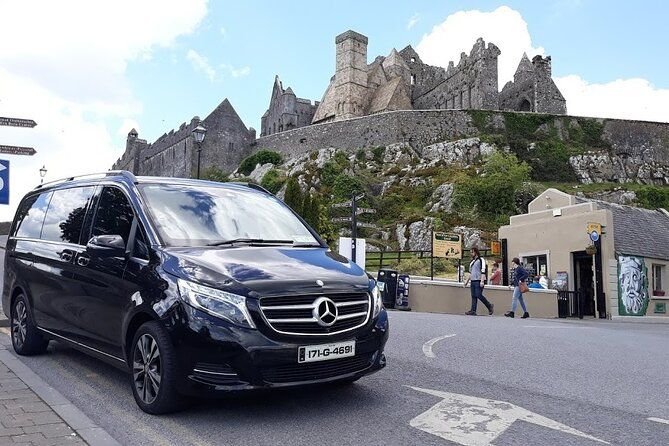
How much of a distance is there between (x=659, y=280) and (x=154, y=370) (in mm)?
24806

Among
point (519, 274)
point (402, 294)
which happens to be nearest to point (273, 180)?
point (402, 294)

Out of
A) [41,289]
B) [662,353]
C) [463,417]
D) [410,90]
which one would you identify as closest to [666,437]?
[463,417]

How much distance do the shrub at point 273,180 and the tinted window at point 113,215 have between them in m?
49.6

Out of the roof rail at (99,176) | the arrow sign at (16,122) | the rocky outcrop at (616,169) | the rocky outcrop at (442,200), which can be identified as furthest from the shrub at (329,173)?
the roof rail at (99,176)

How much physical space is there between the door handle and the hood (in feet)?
5.73

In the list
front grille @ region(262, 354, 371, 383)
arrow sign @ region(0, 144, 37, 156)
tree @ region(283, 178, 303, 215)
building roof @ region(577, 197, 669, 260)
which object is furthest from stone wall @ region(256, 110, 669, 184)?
front grille @ region(262, 354, 371, 383)

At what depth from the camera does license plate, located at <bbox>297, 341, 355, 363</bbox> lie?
4281 millimetres

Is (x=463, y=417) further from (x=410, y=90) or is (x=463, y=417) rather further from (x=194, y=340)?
(x=410, y=90)

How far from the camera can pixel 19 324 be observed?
280 inches

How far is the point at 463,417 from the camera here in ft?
15.2

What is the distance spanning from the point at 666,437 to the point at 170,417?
12.1ft

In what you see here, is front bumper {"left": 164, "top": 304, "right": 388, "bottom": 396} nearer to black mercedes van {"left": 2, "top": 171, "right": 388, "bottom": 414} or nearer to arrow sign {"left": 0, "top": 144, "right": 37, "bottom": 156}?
black mercedes van {"left": 2, "top": 171, "right": 388, "bottom": 414}

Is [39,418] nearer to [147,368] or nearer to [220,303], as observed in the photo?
[147,368]

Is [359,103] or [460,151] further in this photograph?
[359,103]
